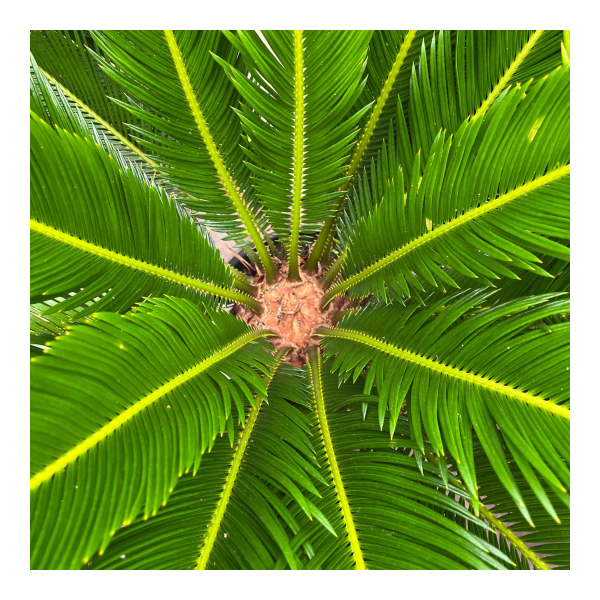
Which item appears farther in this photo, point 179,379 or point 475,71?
point 475,71

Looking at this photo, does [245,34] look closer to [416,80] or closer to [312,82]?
[312,82]

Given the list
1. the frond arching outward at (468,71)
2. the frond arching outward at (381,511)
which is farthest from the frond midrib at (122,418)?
the frond arching outward at (468,71)

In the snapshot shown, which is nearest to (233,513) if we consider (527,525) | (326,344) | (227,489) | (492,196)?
(227,489)

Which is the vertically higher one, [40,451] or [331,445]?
[331,445]

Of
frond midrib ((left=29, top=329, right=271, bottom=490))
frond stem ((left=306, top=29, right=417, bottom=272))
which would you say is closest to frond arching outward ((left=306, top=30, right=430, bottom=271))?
frond stem ((left=306, top=29, right=417, bottom=272))

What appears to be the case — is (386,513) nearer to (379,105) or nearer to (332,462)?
(332,462)

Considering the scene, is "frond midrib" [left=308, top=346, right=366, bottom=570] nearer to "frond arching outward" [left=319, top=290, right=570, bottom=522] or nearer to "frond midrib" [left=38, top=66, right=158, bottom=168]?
"frond arching outward" [left=319, top=290, right=570, bottom=522]

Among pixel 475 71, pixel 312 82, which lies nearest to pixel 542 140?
pixel 475 71
